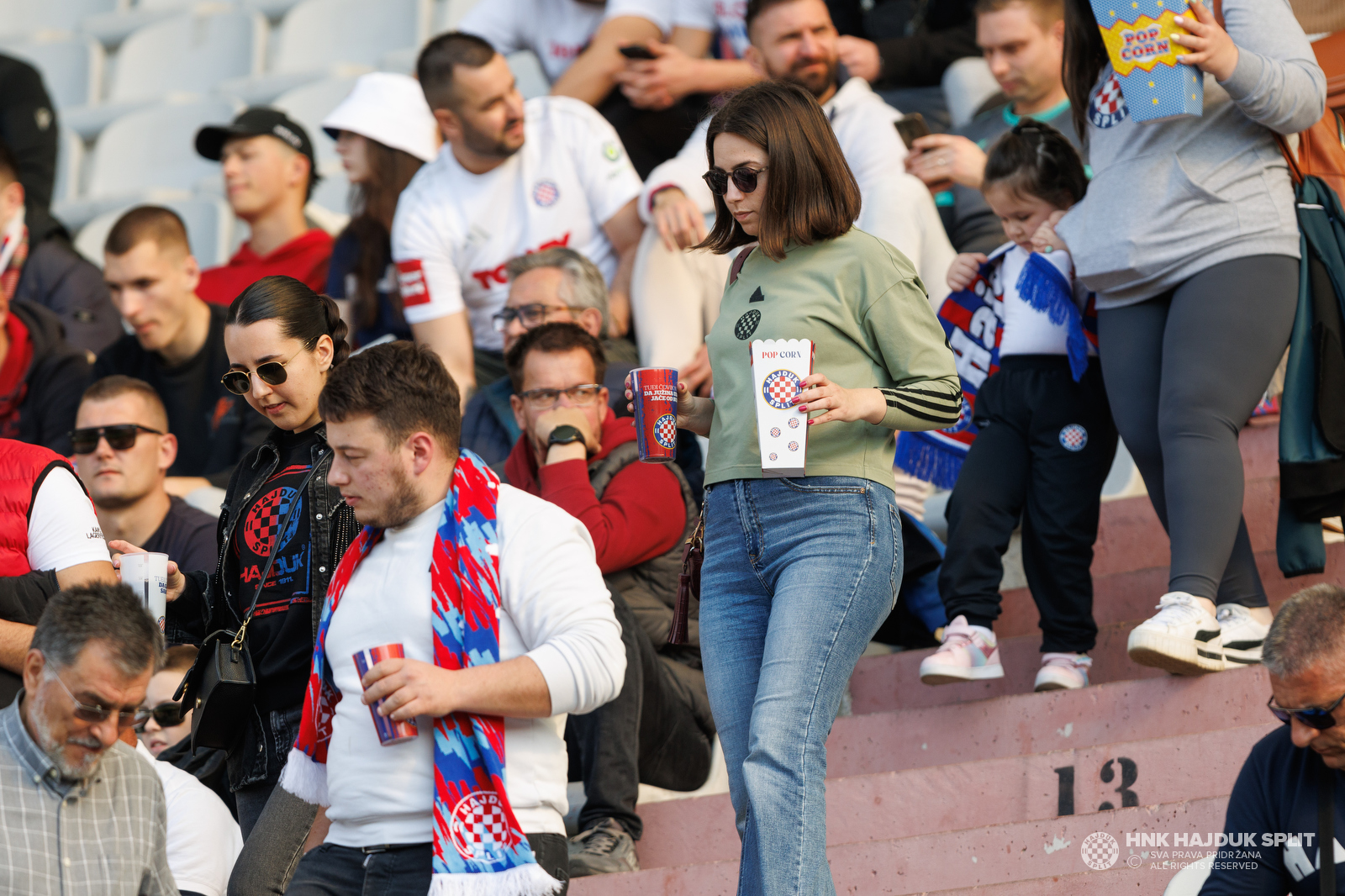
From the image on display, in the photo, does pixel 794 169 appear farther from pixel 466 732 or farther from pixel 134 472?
pixel 134 472

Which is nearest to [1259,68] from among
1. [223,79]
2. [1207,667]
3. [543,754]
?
[1207,667]

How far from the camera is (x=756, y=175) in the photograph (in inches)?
114

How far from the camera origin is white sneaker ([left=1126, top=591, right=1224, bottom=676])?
3498mm

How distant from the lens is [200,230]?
831 centimetres

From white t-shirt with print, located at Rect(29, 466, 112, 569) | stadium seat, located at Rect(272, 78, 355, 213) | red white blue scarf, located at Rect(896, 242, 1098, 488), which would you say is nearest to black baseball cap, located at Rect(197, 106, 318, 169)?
stadium seat, located at Rect(272, 78, 355, 213)

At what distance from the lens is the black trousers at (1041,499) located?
4105 millimetres

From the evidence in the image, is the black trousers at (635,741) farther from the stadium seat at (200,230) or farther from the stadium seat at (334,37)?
the stadium seat at (334,37)

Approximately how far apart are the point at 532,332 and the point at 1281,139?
216 cm

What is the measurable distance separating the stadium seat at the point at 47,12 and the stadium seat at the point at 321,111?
314 cm

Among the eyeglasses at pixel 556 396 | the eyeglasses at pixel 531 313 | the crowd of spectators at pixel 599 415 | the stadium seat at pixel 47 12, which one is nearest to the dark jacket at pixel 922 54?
the crowd of spectators at pixel 599 415

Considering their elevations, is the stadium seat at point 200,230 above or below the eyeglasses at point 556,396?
above

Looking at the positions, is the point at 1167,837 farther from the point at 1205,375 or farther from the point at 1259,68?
the point at 1259,68

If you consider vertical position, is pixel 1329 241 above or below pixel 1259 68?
below

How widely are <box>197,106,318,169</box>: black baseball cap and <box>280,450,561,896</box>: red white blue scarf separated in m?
4.77
